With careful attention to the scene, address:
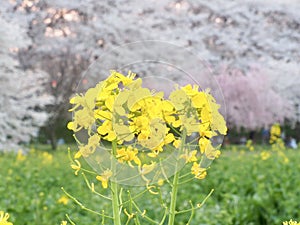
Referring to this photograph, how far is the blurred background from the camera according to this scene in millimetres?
15211

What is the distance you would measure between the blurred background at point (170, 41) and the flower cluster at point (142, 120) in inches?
457

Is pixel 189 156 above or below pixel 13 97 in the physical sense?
above

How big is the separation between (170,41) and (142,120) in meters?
13.6

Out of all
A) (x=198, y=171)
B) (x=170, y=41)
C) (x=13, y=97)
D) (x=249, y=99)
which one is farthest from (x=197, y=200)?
(x=249, y=99)

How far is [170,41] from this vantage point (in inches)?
577

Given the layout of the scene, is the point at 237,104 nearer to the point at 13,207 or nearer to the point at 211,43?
the point at 211,43

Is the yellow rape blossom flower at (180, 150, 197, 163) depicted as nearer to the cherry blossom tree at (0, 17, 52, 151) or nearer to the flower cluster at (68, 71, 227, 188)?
the flower cluster at (68, 71, 227, 188)

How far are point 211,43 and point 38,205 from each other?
47.3 ft

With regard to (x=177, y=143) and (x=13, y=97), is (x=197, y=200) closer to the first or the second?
(x=177, y=143)

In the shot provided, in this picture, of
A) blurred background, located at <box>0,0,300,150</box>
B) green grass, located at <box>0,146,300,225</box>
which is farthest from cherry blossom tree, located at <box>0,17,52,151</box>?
green grass, located at <box>0,146,300,225</box>

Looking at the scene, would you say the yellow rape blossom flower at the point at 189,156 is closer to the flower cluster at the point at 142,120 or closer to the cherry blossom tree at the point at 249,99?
the flower cluster at the point at 142,120

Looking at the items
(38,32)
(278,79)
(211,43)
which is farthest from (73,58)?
(278,79)

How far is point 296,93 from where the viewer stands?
19.8 m

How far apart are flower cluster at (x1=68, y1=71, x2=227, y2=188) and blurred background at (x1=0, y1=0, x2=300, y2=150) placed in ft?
38.1
